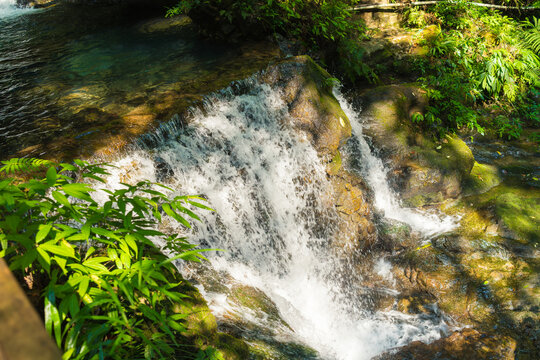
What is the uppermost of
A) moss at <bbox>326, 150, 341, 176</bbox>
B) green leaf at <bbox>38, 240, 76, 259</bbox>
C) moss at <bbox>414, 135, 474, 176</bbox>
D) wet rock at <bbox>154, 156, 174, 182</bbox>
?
green leaf at <bbox>38, 240, 76, 259</bbox>

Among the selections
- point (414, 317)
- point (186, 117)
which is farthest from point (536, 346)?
point (186, 117)

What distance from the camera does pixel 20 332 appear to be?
0.62 m

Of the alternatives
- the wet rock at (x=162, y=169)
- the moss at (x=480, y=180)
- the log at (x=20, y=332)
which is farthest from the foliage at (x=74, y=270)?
the moss at (x=480, y=180)

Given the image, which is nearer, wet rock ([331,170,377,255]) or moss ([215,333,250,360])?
moss ([215,333,250,360])

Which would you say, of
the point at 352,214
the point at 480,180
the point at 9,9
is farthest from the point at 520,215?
the point at 9,9

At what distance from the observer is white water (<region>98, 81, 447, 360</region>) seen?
470 cm

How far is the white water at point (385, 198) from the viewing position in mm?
6254

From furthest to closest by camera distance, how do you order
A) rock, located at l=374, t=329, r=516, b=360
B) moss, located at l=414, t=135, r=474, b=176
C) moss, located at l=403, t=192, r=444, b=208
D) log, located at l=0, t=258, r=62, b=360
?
moss, located at l=414, t=135, r=474, b=176 → moss, located at l=403, t=192, r=444, b=208 → rock, located at l=374, t=329, r=516, b=360 → log, located at l=0, t=258, r=62, b=360

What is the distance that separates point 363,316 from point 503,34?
8172mm

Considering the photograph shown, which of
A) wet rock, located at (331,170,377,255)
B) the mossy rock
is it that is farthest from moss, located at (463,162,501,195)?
the mossy rock

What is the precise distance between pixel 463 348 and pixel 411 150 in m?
3.71

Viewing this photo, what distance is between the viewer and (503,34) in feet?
28.0

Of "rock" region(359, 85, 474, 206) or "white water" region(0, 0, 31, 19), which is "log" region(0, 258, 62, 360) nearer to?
"rock" region(359, 85, 474, 206)

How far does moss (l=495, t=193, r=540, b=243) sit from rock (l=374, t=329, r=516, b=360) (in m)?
1.98
